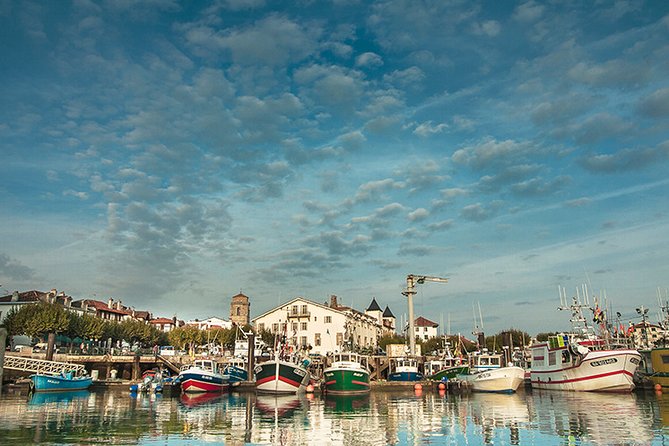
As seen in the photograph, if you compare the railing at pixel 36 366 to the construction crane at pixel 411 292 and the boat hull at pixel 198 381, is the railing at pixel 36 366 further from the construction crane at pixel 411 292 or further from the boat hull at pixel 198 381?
the construction crane at pixel 411 292

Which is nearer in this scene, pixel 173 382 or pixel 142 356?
pixel 173 382

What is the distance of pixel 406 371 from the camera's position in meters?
60.4

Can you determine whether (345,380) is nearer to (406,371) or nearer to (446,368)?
(406,371)

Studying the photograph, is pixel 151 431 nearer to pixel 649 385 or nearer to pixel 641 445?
pixel 641 445

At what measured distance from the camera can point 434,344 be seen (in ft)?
382

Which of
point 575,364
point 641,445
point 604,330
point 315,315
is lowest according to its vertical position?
point 641,445

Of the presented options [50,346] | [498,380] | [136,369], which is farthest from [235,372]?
[498,380]

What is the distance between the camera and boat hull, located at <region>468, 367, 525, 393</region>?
50.8 m

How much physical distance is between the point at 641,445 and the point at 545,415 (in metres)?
11.8

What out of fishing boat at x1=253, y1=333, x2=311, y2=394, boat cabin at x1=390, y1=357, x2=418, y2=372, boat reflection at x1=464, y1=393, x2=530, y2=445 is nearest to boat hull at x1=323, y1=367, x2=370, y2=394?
fishing boat at x1=253, y1=333, x2=311, y2=394

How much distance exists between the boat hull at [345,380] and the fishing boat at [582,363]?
65.3 ft

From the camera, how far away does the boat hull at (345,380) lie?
51250 millimetres

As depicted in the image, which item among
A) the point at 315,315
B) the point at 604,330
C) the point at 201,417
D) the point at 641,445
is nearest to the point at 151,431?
the point at 201,417

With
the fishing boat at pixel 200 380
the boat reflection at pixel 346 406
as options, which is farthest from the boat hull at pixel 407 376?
the fishing boat at pixel 200 380
